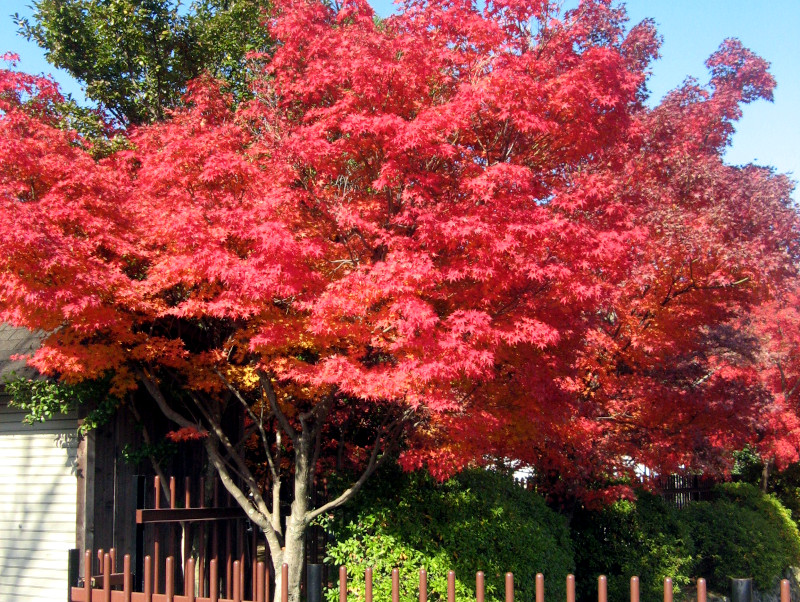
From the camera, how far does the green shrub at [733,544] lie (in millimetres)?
14977

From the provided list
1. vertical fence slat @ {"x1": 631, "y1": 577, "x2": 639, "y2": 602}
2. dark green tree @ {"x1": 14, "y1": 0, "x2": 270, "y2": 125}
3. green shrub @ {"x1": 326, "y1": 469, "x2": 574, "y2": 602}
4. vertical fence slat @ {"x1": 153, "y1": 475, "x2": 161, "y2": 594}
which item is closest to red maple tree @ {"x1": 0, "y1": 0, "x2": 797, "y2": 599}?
green shrub @ {"x1": 326, "y1": 469, "x2": 574, "y2": 602}

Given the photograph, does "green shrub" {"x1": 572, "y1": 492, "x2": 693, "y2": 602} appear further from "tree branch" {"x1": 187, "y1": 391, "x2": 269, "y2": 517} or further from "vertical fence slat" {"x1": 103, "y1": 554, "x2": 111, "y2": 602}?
"vertical fence slat" {"x1": 103, "y1": 554, "x2": 111, "y2": 602}

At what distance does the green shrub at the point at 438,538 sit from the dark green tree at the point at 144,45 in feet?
28.2

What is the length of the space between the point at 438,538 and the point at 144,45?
1082 centimetres

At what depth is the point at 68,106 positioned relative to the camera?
14531mm

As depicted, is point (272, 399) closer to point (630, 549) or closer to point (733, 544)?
point (630, 549)

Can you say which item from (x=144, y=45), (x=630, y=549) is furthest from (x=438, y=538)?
(x=144, y=45)

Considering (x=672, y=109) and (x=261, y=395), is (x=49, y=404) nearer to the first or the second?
(x=261, y=395)

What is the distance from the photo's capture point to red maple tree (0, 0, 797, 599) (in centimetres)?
711

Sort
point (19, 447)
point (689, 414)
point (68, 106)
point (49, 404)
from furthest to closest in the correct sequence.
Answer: point (68, 106) < point (689, 414) < point (19, 447) < point (49, 404)

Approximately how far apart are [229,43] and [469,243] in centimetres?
964

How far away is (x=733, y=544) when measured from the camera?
15.2 m

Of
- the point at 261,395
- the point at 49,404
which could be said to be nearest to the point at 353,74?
the point at 261,395

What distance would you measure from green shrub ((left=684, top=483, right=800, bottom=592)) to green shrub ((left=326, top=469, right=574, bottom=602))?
649 centimetres
